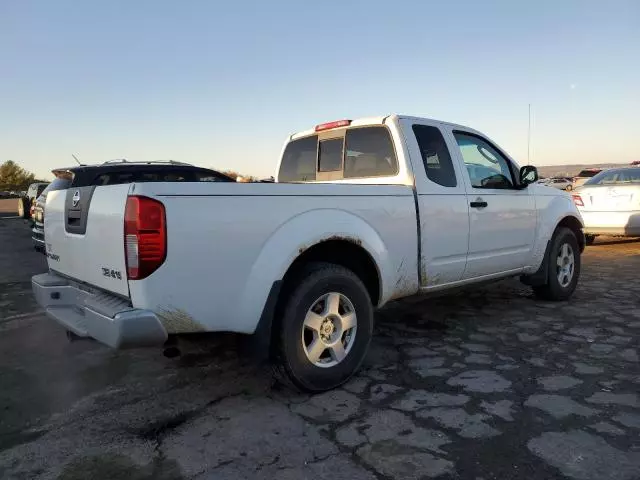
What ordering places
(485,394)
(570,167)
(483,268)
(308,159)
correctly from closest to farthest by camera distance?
(485,394) < (483,268) < (308,159) < (570,167)

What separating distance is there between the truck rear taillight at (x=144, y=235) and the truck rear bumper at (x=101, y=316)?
0.71 ft

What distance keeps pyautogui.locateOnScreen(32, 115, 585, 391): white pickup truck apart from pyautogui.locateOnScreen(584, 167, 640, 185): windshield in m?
5.87

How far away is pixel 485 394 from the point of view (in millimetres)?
3291

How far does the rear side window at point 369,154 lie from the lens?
14.4 feet

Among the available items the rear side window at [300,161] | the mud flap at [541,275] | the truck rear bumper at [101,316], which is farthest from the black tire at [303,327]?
the mud flap at [541,275]

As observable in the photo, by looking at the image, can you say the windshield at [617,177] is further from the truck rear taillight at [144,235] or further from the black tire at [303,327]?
the truck rear taillight at [144,235]

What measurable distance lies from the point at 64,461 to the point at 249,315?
1.18 meters

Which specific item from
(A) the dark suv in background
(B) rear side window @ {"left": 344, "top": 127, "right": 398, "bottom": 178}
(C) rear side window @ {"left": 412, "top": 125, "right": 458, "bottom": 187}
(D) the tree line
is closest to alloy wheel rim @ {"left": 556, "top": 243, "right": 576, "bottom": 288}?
(C) rear side window @ {"left": 412, "top": 125, "right": 458, "bottom": 187}

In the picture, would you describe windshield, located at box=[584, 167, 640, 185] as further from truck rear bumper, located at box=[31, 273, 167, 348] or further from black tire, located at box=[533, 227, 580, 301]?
truck rear bumper, located at box=[31, 273, 167, 348]

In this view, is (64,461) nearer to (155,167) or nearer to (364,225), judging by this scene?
(364,225)

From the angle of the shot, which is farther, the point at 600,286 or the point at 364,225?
the point at 600,286

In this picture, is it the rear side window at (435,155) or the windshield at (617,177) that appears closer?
the rear side window at (435,155)

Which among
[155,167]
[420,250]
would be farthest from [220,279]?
[155,167]

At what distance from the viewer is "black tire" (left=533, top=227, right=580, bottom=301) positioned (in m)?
5.66
